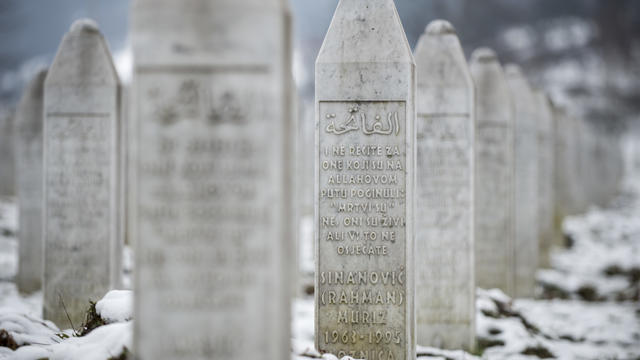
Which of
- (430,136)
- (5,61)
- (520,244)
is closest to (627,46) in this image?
(5,61)

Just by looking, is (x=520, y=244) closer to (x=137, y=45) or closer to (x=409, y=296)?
(x=409, y=296)

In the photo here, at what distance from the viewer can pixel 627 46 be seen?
253 ft

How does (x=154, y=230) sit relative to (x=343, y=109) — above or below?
below

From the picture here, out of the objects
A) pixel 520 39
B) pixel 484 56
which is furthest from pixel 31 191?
pixel 520 39

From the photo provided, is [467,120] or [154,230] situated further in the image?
[467,120]

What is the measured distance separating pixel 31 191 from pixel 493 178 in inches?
309

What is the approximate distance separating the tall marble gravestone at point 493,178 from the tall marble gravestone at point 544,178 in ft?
9.87

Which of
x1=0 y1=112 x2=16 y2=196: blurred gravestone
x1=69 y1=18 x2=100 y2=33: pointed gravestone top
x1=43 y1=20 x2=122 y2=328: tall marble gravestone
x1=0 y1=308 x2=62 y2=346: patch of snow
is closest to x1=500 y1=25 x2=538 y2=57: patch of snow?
x1=0 y1=112 x2=16 y2=196: blurred gravestone

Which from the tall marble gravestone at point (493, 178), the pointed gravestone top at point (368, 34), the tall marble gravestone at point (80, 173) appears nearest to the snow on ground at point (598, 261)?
the tall marble gravestone at point (493, 178)

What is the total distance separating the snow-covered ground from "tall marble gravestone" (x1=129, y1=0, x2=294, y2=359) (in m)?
1.15

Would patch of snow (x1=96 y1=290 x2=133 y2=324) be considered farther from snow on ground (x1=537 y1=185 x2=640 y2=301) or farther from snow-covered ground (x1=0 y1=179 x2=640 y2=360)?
snow on ground (x1=537 y1=185 x2=640 y2=301)

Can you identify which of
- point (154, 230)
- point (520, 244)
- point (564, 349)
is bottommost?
point (564, 349)

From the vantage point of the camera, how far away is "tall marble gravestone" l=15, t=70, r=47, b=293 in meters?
12.4

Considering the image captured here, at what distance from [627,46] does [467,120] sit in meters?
Result: 76.4
